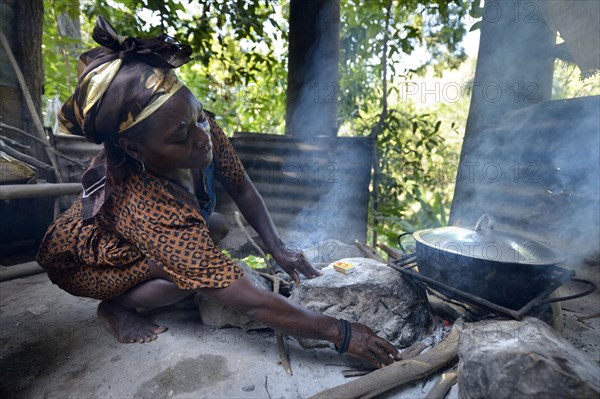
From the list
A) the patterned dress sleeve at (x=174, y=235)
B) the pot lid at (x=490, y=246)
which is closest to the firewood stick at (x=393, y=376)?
the pot lid at (x=490, y=246)

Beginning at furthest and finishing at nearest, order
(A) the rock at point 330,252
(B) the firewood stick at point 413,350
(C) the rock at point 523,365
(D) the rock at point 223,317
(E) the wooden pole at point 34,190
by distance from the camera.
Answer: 1. (A) the rock at point 330,252
2. (E) the wooden pole at point 34,190
3. (D) the rock at point 223,317
4. (B) the firewood stick at point 413,350
5. (C) the rock at point 523,365

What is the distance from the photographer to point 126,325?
2.29m

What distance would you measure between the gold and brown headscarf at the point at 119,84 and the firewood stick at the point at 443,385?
182 centimetres

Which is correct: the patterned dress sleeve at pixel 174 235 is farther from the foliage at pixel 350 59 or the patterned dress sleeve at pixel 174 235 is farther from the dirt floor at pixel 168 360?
the foliage at pixel 350 59

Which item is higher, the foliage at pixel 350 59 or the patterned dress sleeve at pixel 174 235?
the foliage at pixel 350 59

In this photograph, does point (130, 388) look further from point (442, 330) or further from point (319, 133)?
point (319, 133)

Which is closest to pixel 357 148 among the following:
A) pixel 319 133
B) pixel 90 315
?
pixel 319 133

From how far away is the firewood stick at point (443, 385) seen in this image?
1.60m

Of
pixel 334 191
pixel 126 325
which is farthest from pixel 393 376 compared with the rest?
pixel 334 191

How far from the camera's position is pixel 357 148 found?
4.02 meters

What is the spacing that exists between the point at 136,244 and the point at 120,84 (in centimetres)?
85

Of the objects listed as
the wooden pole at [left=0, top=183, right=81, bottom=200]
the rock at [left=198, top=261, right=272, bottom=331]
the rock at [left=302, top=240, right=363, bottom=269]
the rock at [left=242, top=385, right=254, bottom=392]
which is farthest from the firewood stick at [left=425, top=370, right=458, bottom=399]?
the wooden pole at [left=0, top=183, right=81, bottom=200]

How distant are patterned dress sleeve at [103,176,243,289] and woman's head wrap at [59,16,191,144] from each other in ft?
1.13

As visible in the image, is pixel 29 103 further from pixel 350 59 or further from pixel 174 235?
pixel 350 59
